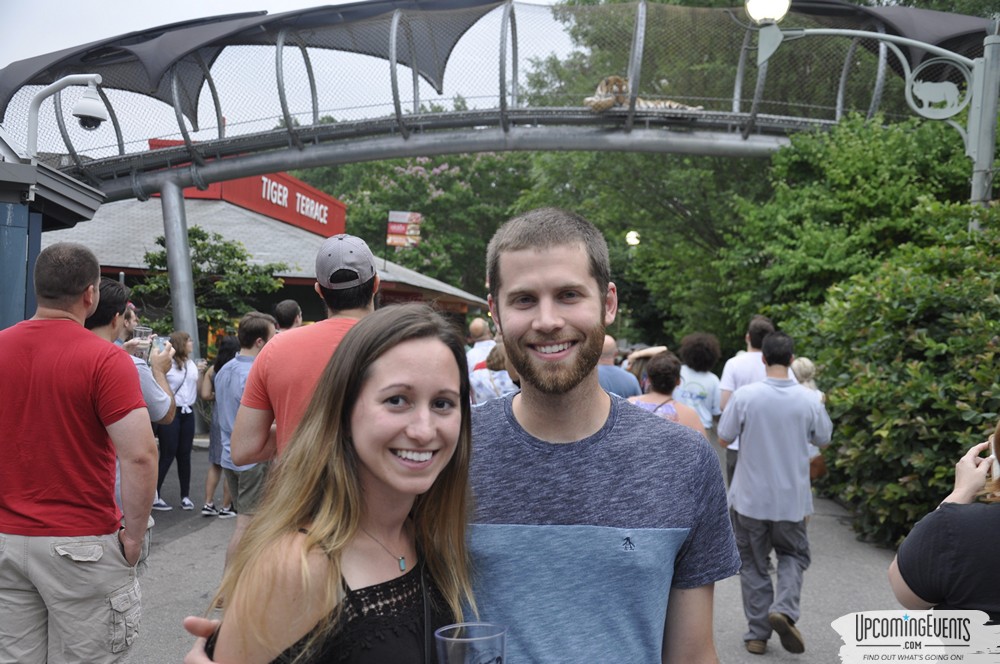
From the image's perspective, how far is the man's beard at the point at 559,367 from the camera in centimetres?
195

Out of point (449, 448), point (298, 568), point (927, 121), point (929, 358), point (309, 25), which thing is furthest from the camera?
point (309, 25)

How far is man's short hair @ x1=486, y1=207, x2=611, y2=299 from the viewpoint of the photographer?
6.64ft

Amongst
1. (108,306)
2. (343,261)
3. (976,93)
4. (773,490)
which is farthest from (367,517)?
(976,93)

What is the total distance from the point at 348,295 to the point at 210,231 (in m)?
18.7

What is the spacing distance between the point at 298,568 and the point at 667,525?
0.82 meters

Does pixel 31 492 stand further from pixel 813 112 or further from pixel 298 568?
pixel 813 112

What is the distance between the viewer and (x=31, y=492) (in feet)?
11.3

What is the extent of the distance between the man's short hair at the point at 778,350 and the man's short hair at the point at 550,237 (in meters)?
4.35

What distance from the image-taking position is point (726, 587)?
7309mm

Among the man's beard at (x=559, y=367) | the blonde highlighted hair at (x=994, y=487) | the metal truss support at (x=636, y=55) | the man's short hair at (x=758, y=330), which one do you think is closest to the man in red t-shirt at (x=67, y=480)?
the man's beard at (x=559, y=367)

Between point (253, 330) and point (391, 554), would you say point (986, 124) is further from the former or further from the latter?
point (391, 554)

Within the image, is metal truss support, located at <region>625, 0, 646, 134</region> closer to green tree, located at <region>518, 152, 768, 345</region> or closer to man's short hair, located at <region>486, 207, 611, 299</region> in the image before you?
green tree, located at <region>518, 152, 768, 345</region>

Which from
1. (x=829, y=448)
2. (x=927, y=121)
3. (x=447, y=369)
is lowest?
(x=829, y=448)

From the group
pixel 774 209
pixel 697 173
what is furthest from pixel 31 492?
pixel 697 173
